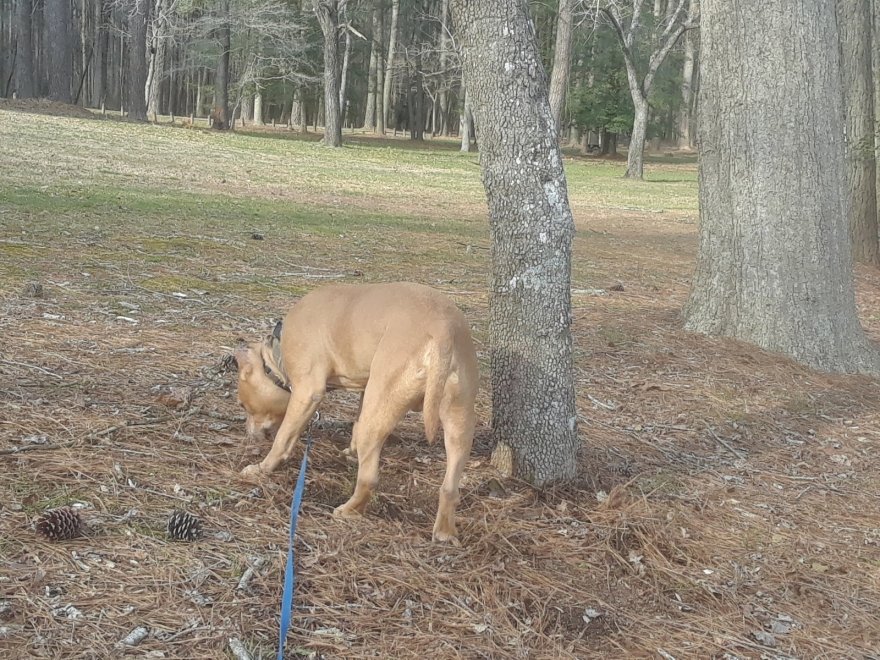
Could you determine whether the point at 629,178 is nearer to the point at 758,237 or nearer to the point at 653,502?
the point at 758,237

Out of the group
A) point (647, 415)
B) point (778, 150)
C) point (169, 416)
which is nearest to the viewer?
point (169, 416)

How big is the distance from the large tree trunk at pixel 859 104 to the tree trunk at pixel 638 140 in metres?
20.4

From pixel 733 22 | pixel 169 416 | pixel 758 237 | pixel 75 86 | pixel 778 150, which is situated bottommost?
pixel 169 416

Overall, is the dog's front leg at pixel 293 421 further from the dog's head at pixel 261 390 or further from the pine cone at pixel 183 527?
the pine cone at pixel 183 527

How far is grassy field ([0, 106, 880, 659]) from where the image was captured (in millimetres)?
2902

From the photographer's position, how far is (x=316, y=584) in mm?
3088

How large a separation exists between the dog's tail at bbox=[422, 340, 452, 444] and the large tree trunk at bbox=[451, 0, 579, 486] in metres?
0.77

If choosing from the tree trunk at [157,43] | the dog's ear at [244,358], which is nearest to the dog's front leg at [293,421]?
the dog's ear at [244,358]

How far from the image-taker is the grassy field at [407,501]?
2.90m

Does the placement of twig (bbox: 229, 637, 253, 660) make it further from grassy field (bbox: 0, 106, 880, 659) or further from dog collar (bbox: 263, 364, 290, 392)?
dog collar (bbox: 263, 364, 290, 392)

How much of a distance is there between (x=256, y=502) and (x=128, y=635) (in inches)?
41.8

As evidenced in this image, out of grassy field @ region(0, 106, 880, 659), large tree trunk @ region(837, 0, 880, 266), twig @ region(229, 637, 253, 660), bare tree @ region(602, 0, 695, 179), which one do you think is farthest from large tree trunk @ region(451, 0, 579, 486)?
bare tree @ region(602, 0, 695, 179)

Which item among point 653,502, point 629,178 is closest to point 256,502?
point 653,502

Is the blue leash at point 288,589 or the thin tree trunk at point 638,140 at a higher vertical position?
the thin tree trunk at point 638,140
